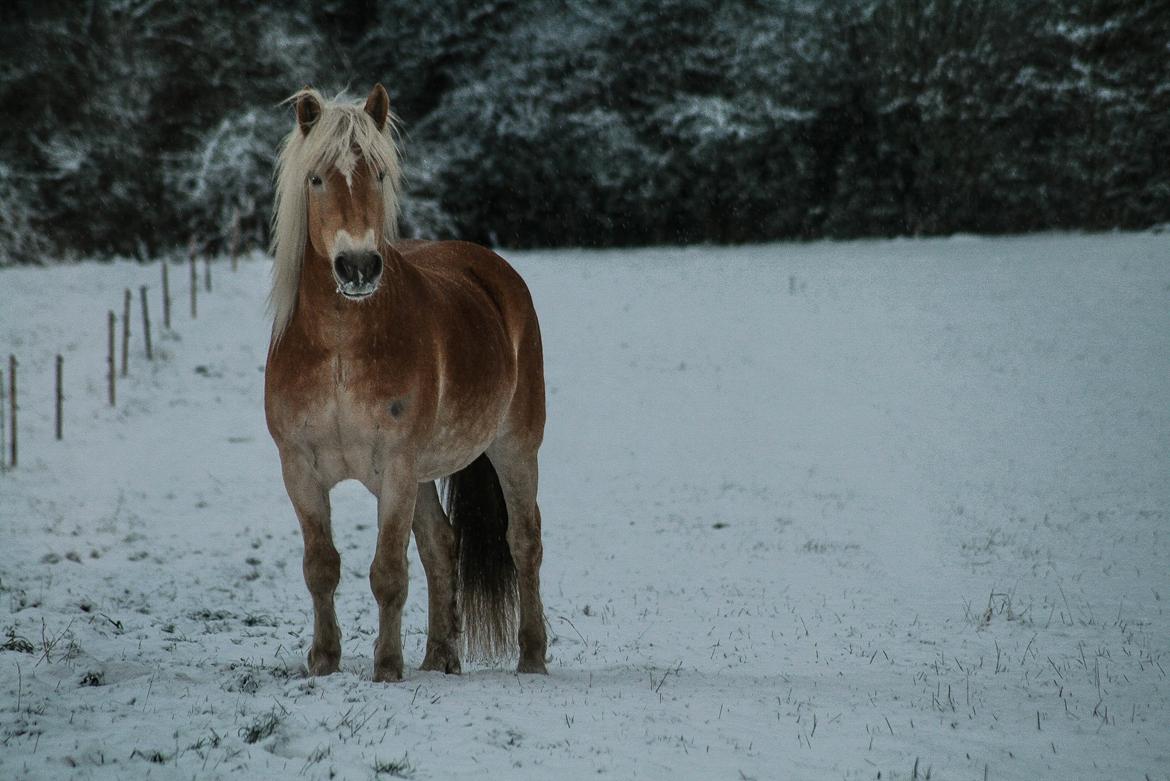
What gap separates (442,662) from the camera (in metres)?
6.32

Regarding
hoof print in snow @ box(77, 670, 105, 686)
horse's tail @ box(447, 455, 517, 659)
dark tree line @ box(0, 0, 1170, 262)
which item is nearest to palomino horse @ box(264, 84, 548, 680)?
horse's tail @ box(447, 455, 517, 659)

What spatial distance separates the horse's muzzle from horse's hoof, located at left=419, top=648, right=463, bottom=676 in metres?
2.56

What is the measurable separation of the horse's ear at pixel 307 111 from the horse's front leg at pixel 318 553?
1.66 metres

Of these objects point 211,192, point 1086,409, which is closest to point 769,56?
point 211,192

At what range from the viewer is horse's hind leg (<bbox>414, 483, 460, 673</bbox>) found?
6.36 metres

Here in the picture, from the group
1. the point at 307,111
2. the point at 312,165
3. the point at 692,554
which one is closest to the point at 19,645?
the point at 312,165

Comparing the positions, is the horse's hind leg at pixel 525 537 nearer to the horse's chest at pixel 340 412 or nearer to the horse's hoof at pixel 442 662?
the horse's hoof at pixel 442 662

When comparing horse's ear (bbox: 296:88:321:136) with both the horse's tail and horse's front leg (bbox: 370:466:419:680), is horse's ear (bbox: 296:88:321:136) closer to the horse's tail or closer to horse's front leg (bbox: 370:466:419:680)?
horse's front leg (bbox: 370:466:419:680)

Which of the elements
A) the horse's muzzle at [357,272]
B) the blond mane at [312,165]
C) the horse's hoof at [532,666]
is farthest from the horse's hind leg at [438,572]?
the horse's muzzle at [357,272]

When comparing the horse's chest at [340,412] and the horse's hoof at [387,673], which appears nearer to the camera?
the horse's chest at [340,412]


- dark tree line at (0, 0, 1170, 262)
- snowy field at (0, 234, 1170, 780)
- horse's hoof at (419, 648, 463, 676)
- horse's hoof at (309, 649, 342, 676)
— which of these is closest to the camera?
snowy field at (0, 234, 1170, 780)

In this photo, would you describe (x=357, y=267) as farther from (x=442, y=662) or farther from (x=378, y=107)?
(x=442, y=662)

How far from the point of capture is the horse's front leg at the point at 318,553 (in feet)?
17.7

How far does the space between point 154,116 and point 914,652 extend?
112ft
